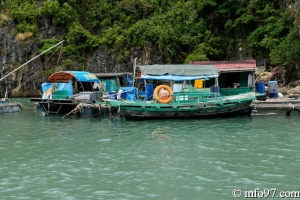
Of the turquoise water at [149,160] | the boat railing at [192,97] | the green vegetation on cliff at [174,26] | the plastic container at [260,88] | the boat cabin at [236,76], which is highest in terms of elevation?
the green vegetation on cliff at [174,26]

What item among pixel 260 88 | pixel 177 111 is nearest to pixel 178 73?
pixel 177 111

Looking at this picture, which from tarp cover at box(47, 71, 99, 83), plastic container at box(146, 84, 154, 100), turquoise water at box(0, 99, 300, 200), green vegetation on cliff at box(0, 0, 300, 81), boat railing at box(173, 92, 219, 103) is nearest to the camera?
turquoise water at box(0, 99, 300, 200)

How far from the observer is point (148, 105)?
65.9ft

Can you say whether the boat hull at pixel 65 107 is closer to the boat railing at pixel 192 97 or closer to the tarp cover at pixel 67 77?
the tarp cover at pixel 67 77

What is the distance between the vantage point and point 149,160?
37.6ft

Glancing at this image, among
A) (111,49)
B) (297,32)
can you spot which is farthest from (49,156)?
(111,49)

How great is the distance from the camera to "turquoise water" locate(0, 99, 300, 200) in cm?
889

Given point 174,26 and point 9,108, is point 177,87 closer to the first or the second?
point 9,108

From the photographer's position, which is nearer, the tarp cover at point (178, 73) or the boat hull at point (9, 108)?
the tarp cover at point (178, 73)

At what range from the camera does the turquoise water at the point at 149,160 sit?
29.2 feet

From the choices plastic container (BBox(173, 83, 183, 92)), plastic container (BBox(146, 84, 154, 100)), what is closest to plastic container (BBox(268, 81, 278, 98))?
plastic container (BBox(173, 83, 183, 92))

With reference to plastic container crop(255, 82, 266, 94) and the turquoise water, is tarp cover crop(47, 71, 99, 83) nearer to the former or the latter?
the turquoise water

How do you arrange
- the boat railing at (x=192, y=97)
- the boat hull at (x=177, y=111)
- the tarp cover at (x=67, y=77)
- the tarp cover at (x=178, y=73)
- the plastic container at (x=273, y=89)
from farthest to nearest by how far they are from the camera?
the tarp cover at (x=67, y=77) < the plastic container at (x=273, y=89) < the tarp cover at (x=178, y=73) < the boat railing at (x=192, y=97) < the boat hull at (x=177, y=111)

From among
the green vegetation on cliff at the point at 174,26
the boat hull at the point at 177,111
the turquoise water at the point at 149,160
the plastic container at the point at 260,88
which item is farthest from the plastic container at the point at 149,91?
the green vegetation on cliff at the point at 174,26
